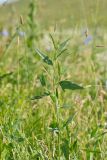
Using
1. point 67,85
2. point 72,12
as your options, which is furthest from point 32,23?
point 67,85

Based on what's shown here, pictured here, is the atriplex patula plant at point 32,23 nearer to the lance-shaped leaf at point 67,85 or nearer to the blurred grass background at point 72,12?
the blurred grass background at point 72,12

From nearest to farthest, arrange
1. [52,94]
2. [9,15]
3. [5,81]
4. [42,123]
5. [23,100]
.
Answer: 1. [52,94]
2. [42,123]
3. [23,100]
4. [5,81]
5. [9,15]

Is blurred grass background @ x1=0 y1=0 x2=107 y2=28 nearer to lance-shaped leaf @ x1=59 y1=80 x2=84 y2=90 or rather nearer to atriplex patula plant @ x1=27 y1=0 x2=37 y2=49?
atriplex patula plant @ x1=27 y1=0 x2=37 y2=49

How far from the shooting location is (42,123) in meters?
1.86

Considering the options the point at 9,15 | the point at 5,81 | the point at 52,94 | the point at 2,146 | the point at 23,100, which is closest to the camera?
the point at 52,94

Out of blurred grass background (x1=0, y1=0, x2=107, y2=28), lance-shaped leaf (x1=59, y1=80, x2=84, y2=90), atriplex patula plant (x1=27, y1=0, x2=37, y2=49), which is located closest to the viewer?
lance-shaped leaf (x1=59, y1=80, x2=84, y2=90)

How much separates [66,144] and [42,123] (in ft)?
0.97

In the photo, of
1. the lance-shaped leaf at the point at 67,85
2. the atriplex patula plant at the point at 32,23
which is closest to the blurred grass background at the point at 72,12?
the atriplex patula plant at the point at 32,23

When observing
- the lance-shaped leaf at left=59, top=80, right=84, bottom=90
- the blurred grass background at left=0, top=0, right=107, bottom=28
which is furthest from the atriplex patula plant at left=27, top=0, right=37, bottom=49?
the lance-shaped leaf at left=59, top=80, right=84, bottom=90

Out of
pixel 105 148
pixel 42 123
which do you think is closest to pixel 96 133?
pixel 105 148

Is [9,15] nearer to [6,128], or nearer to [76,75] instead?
[76,75]

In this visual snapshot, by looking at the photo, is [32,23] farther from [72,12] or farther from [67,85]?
[67,85]

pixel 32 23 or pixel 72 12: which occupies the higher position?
pixel 72 12

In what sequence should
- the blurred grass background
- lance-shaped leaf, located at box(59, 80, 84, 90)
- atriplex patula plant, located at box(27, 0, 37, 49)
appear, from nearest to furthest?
lance-shaped leaf, located at box(59, 80, 84, 90)
the blurred grass background
atriplex patula plant, located at box(27, 0, 37, 49)
